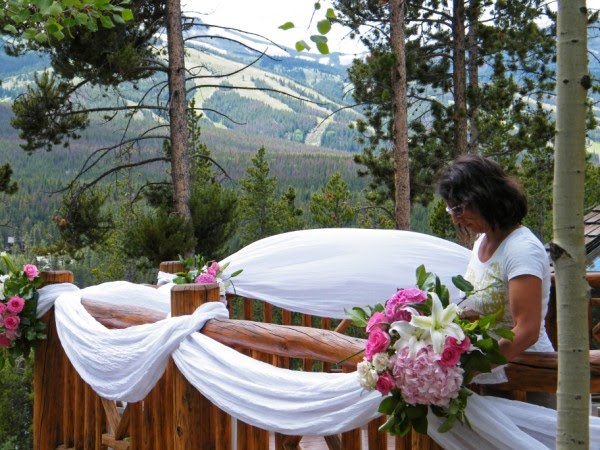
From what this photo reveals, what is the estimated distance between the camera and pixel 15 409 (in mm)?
21422

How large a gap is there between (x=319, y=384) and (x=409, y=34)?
15.1 meters

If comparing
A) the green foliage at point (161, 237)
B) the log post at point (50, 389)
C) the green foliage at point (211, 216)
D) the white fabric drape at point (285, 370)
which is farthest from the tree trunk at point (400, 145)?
the log post at point (50, 389)

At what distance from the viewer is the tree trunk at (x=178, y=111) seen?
13.0 meters

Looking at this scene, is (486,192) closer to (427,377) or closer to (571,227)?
(427,377)

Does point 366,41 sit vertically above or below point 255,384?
above

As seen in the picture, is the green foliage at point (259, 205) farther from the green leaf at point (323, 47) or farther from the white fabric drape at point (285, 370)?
the green leaf at point (323, 47)

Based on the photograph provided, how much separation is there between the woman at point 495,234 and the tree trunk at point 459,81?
1288 centimetres

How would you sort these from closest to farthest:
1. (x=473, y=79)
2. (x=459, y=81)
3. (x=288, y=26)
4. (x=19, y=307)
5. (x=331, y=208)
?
(x=288, y=26), (x=19, y=307), (x=459, y=81), (x=473, y=79), (x=331, y=208)

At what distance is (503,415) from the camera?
2184mm

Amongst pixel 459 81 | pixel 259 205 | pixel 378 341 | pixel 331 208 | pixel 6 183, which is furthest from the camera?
pixel 259 205

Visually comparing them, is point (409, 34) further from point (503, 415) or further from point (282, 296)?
point (503, 415)

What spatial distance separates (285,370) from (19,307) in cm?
227

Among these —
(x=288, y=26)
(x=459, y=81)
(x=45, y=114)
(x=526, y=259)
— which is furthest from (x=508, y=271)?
(x=459, y=81)

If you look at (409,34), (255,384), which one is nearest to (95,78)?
(409,34)
